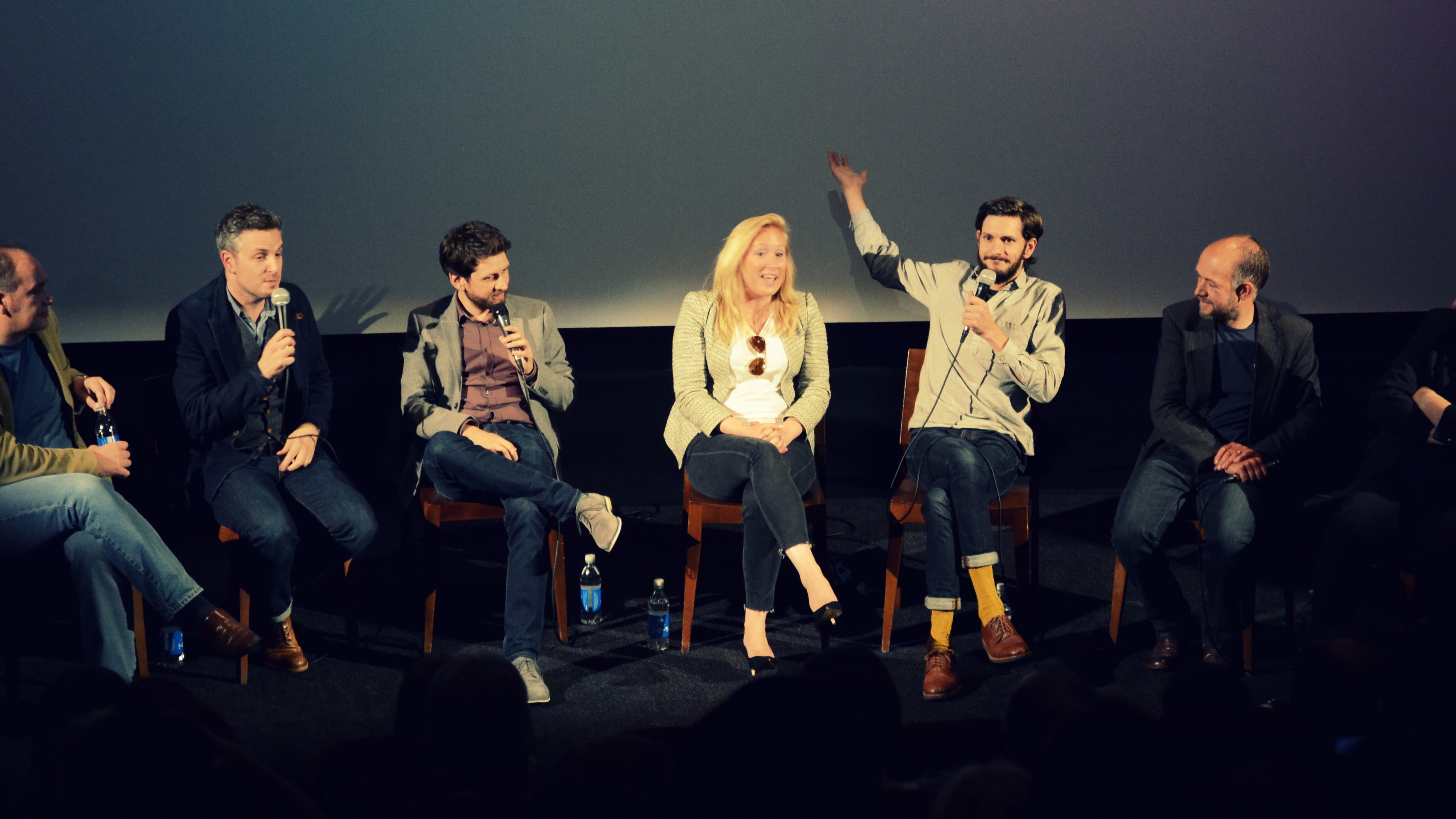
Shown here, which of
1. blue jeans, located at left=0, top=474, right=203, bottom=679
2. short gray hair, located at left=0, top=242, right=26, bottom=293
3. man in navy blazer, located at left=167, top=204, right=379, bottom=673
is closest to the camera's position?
blue jeans, located at left=0, top=474, right=203, bottom=679

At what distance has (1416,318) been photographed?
4020 mm

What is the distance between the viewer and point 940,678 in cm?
271

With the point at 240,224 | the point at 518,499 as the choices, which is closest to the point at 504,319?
the point at 518,499

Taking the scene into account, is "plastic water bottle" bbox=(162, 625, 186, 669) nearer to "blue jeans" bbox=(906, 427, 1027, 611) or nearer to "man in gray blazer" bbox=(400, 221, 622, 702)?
"man in gray blazer" bbox=(400, 221, 622, 702)

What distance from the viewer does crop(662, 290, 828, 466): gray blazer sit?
317 centimetres

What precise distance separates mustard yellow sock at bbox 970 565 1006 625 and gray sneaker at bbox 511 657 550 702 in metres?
1.17

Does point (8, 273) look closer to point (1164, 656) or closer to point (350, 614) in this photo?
point (350, 614)

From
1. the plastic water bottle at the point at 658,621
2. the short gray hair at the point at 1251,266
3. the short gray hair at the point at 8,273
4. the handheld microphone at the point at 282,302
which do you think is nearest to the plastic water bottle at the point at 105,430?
the short gray hair at the point at 8,273

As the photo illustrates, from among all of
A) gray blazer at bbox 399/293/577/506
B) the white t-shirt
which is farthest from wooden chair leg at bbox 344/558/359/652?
the white t-shirt

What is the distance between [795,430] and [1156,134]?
6.20 feet

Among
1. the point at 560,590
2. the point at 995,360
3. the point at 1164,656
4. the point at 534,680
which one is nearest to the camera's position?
the point at 534,680

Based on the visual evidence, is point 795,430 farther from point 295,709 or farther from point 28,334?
point 28,334

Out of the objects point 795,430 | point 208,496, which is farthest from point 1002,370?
point 208,496

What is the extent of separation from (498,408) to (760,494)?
867 mm
